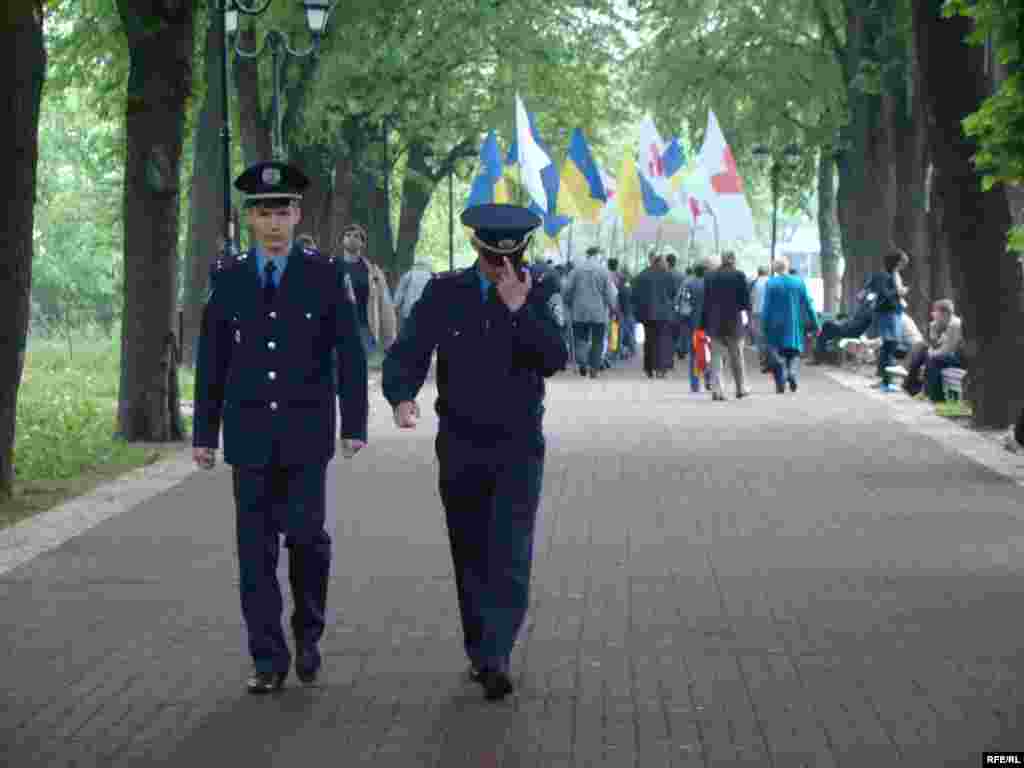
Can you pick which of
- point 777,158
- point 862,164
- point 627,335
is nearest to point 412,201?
point 777,158

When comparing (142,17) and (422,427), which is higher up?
(142,17)

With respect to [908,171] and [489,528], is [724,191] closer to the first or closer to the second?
[908,171]

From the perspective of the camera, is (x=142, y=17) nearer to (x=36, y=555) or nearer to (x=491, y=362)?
(x=36, y=555)

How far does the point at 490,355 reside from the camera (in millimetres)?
8898

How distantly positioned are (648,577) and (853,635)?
2.19m

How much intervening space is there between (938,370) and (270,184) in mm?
20693

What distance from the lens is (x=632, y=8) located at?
47000mm

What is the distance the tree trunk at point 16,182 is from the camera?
16.2 metres

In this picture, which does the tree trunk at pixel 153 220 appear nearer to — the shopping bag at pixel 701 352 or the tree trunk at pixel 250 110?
the shopping bag at pixel 701 352

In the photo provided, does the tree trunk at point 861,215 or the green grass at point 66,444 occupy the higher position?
the tree trunk at point 861,215

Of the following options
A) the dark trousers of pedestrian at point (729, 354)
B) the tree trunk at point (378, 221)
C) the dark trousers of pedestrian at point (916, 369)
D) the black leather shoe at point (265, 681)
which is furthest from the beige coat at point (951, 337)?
the black leather shoe at point (265, 681)

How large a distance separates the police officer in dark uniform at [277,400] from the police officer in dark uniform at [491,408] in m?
0.27

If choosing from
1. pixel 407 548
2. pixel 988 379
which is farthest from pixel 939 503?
pixel 988 379

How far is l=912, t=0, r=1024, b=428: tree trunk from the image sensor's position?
→ 23.3 metres
